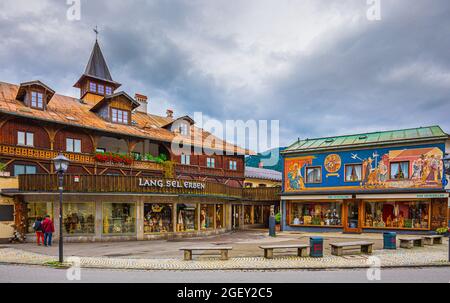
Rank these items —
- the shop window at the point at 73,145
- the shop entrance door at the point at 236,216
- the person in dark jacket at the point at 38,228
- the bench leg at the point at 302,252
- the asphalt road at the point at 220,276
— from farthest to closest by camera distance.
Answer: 1. the shop entrance door at the point at 236,216
2. the shop window at the point at 73,145
3. the person in dark jacket at the point at 38,228
4. the bench leg at the point at 302,252
5. the asphalt road at the point at 220,276

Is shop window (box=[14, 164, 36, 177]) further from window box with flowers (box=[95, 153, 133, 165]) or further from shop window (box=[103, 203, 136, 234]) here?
shop window (box=[103, 203, 136, 234])

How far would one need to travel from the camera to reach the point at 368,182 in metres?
27.4

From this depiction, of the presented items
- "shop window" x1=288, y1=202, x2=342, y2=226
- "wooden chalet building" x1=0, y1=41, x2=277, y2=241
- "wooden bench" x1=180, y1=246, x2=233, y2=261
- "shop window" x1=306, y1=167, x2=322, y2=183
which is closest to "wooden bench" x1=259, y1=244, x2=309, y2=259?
"wooden bench" x1=180, y1=246, x2=233, y2=261

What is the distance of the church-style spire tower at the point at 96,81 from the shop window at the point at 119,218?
19462mm

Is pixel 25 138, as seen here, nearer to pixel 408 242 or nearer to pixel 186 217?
pixel 186 217

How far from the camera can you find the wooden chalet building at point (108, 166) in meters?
21.6

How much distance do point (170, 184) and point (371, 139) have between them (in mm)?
16008

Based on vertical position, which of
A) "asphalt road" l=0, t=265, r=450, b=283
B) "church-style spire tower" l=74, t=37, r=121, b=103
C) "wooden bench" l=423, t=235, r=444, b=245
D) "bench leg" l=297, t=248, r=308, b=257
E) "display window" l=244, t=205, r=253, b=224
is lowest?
"display window" l=244, t=205, r=253, b=224

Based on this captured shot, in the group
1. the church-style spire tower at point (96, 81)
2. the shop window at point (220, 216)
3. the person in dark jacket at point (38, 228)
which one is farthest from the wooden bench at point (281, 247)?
the church-style spire tower at point (96, 81)

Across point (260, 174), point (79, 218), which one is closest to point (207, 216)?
point (79, 218)

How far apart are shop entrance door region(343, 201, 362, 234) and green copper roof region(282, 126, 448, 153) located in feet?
14.8

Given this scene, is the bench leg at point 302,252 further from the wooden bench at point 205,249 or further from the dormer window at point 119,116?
the dormer window at point 119,116

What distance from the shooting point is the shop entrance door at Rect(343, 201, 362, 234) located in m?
27.9
